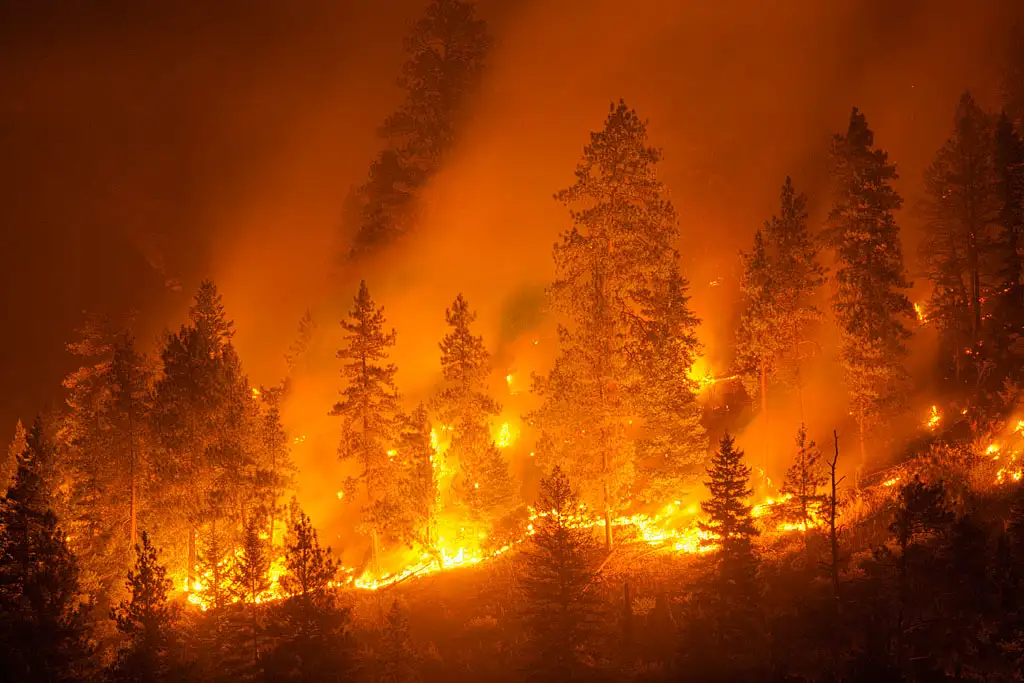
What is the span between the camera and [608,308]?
Answer: 27.4 metres

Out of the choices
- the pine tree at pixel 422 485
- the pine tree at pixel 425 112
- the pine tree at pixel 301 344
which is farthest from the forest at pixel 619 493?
the pine tree at pixel 425 112

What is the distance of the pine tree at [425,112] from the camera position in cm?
7319

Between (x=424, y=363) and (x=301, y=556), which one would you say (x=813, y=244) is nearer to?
(x=301, y=556)

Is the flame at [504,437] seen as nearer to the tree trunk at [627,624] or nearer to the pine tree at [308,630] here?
the tree trunk at [627,624]

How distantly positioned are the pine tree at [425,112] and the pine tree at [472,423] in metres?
38.3

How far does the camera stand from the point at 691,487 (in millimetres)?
31547

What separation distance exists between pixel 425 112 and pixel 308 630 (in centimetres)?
6717

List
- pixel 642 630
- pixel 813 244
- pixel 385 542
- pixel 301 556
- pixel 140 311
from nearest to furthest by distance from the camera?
pixel 301 556 < pixel 642 630 < pixel 813 244 < pixel 385 542 < pixel 140 311

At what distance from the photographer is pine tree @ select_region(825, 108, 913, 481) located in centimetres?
3131

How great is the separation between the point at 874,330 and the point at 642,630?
64.9 ft

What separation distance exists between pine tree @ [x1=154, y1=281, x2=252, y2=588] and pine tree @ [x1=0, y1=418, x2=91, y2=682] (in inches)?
564

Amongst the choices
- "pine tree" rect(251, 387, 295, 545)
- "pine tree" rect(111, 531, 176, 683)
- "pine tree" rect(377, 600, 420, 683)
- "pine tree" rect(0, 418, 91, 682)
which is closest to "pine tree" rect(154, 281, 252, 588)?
"pine tree" rect(251, 387, 295, 545)

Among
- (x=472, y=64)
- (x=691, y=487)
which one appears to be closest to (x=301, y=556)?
(x=691, y=487)

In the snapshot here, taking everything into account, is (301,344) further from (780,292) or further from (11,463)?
(780,292)
